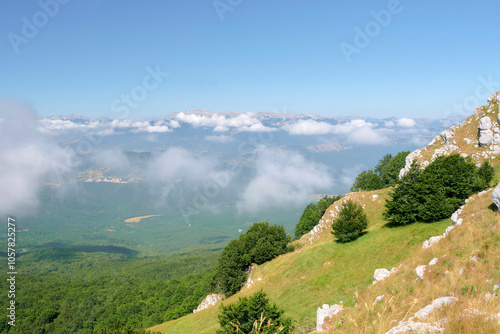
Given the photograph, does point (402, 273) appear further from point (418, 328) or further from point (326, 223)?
point (326, 223)

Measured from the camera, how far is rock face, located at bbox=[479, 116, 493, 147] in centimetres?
5360

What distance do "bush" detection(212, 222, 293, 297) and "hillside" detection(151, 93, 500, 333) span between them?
307cm

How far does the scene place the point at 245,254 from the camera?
172 ft

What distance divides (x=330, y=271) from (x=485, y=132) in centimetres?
5380

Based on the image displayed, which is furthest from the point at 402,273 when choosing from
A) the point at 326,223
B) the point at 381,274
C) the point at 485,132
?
the point at 485,132

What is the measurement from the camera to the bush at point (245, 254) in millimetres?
47875

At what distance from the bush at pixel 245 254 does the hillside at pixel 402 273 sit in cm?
307

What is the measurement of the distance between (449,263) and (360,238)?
25.0 meters

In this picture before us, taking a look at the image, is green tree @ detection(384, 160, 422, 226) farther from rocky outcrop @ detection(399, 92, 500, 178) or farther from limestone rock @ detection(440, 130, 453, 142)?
limestone rock @ detection(440, 130, 453, 142)

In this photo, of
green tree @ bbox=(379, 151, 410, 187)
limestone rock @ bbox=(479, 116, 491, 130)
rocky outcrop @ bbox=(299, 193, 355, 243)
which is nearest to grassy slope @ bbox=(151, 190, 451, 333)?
rocky outcrop @ bbox=(299, 193, 355, 243)

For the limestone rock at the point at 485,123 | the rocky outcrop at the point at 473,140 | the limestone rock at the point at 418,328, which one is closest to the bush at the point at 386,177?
the rocky outcrop at the point at 473,140

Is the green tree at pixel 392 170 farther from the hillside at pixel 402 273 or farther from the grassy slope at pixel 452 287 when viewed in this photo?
the grassy slope at pixel 452 287

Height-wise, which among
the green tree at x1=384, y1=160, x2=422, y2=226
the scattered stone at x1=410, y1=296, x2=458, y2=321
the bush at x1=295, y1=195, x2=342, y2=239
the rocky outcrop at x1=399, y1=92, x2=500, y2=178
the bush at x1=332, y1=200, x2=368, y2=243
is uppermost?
the rocky outcrop at x1=399, y1=92, x2=500, y2=178

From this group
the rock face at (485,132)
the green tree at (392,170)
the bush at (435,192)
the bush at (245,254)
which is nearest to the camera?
the bush at (435,192)
